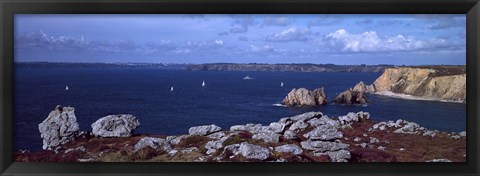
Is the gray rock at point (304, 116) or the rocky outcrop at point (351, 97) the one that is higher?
the rocky outcrop at point (351, 97)

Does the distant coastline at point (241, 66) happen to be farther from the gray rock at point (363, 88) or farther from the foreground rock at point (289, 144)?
the foreground rock at point (289, 144)

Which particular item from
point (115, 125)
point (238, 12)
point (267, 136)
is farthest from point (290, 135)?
point (115, 125)

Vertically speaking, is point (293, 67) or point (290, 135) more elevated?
point (293, 67)

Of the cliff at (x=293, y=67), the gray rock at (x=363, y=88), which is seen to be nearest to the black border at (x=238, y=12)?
the cliff at (x=293, y=67)

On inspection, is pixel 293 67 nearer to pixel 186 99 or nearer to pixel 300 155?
pixel 300 155

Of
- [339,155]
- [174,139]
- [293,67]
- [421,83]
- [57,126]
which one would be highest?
[293,67]

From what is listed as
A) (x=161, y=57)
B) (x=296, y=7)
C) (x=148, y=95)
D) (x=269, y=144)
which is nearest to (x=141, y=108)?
(x=148, y=95)
